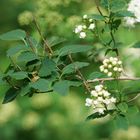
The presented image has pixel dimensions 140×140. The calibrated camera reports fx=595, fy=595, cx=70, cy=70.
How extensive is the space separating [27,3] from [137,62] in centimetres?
201

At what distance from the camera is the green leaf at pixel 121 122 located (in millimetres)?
1692

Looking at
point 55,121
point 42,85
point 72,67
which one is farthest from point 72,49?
point 55,121

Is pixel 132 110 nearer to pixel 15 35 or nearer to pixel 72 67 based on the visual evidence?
pixel 72 67

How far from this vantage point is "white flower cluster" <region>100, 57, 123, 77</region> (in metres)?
1.69

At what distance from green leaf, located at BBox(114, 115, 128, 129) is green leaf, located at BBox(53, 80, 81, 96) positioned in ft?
0.53

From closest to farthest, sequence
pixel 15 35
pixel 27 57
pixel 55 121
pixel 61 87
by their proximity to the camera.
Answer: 1. pixel 61 87
2. pixel 27 57
3. pixel 15 35
4. pixel 55 121

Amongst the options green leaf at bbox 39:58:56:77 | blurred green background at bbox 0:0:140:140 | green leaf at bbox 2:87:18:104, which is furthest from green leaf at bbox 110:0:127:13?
blurred green background at bbox 0:0:140:140

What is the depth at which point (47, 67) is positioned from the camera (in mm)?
1651

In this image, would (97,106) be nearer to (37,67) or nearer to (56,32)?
(37,67)

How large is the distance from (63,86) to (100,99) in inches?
4.3

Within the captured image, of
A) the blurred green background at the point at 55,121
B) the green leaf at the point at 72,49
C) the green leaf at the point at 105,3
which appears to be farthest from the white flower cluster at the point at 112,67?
the blurred green background at the point at 55,121

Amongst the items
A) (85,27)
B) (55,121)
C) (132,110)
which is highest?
(85,27)

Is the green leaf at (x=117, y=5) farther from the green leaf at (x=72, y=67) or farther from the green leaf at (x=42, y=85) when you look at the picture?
the green leaf at (x=42, y=85)

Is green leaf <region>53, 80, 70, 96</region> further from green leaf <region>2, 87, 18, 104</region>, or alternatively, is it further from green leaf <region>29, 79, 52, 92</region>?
green leaf <region>2, 87, 18, 104</region>
